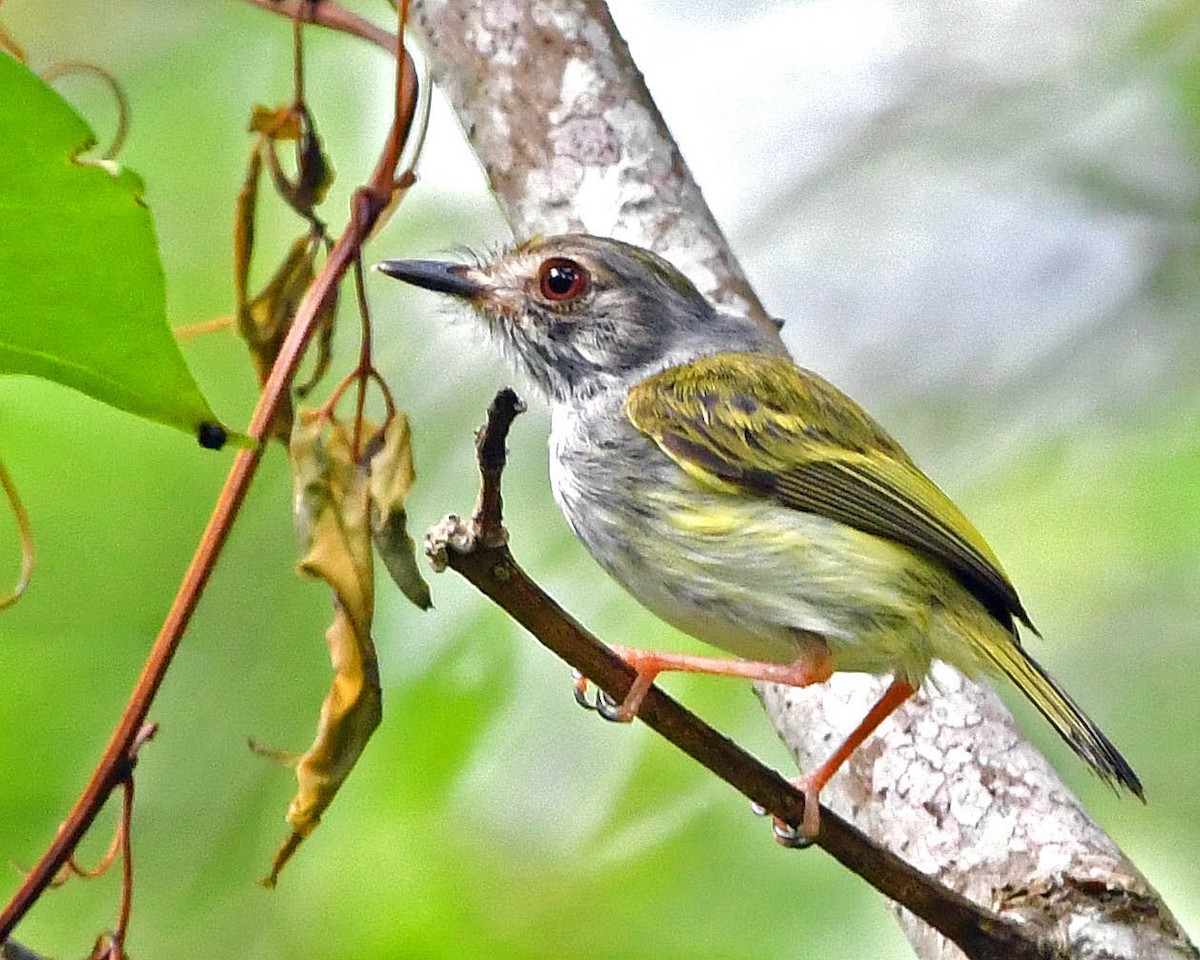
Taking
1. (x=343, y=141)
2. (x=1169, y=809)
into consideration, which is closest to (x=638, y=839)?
(x=1169, y=809)

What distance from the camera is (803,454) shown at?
316 cm

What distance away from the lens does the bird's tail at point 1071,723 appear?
274 centimetres

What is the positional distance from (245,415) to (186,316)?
0.41 m

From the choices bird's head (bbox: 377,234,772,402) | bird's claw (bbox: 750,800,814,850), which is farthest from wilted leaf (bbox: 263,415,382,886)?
bird's head (bbox: 377,234,772,402)

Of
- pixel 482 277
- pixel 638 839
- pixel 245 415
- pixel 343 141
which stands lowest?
pixel 638 839

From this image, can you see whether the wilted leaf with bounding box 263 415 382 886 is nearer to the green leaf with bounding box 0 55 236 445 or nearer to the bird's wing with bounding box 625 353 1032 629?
the green leaf with bounding box 0 55 236 445

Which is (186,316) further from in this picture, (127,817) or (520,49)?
(127,817)

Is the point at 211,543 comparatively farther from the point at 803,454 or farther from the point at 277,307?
the point at 803,454

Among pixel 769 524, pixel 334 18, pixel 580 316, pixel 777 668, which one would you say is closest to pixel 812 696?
pixel 777 668

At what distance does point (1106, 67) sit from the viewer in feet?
16.8

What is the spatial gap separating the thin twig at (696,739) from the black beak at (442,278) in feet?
4.77

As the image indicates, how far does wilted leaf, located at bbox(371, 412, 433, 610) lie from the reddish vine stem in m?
0.17

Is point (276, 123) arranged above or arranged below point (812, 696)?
above

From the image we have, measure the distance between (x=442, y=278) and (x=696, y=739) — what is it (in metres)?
1.56
